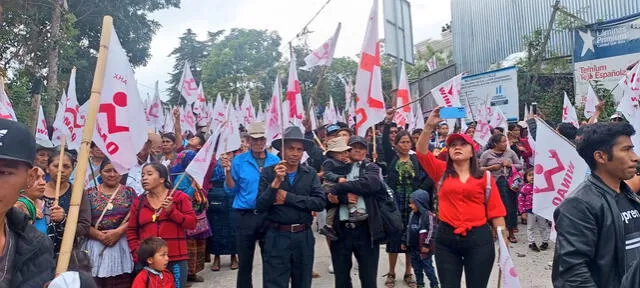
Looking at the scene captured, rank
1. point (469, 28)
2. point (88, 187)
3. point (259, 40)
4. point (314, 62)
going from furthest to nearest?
point (259, 40) < point (469, 28) < point (314, 62) < point (88, 187)

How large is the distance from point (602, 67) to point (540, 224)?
390 inches

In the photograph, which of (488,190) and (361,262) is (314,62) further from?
(488,190)

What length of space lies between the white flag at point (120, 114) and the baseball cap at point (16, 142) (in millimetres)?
1351

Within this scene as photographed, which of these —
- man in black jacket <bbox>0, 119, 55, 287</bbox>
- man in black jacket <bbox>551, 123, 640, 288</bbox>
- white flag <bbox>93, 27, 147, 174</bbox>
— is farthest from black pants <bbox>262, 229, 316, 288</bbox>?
man in black jacket <bbox>0, 119, 55, 287</bbox>

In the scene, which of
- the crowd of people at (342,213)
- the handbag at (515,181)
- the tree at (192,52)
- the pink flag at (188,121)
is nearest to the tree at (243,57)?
the tree at (192,52)

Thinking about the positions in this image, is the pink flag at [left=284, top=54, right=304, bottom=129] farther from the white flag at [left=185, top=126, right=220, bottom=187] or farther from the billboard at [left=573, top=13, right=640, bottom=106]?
the billboard at [left=573, top=13, right=640, bottom=106]

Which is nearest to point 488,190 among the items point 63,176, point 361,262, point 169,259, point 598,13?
point 361,262

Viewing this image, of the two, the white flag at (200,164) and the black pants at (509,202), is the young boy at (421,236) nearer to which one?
the white flag at (200,164)

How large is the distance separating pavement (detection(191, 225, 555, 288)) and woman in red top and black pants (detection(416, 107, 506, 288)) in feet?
6.69

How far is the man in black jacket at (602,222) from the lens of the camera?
264 centimetres

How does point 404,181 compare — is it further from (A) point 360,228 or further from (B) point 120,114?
(B) point 120,114

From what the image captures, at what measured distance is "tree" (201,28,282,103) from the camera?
51200 millimetres

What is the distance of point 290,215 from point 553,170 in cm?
208

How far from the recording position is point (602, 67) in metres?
15.7
